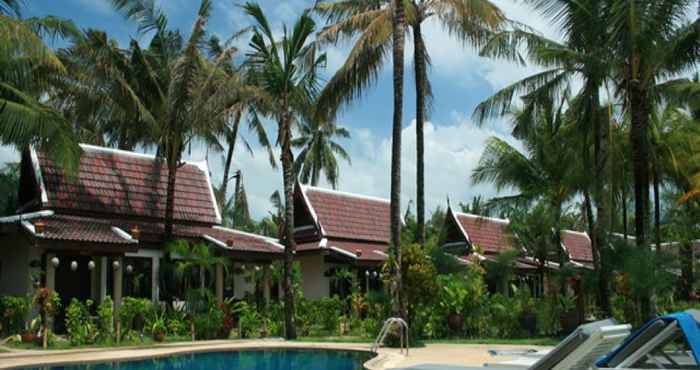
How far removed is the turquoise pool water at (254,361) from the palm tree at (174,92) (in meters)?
6.59

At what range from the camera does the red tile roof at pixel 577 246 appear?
3781 cm

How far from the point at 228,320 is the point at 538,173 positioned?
34.6ft

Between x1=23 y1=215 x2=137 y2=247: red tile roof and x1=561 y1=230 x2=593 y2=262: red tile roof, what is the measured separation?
23.8 metres

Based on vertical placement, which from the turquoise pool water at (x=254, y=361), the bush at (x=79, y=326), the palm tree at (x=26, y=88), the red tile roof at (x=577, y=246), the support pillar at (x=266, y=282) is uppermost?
the palm tree at (x=26, y=88)

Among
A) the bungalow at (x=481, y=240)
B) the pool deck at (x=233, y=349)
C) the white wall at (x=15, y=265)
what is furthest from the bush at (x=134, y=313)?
the bungalow at (x=481, y=240)

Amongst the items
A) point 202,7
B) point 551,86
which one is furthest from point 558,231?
point 202,7

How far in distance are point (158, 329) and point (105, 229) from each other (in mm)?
3269

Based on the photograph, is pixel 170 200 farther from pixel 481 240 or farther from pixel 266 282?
pixel 481 240

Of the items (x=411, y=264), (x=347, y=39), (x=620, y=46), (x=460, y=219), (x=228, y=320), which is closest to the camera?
(x=620, y=46)

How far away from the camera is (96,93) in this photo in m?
21.6

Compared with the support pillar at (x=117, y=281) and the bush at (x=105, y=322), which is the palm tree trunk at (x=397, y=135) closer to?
the bush at (x=105, y=322)

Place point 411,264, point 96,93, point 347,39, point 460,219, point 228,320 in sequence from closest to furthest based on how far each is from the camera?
point 411,264 < point 347,39 < point 228,320 < point 96,93 < point 460,219

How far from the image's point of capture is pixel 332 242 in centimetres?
2734

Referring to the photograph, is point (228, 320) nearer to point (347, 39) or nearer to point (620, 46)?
point (347, 39)
